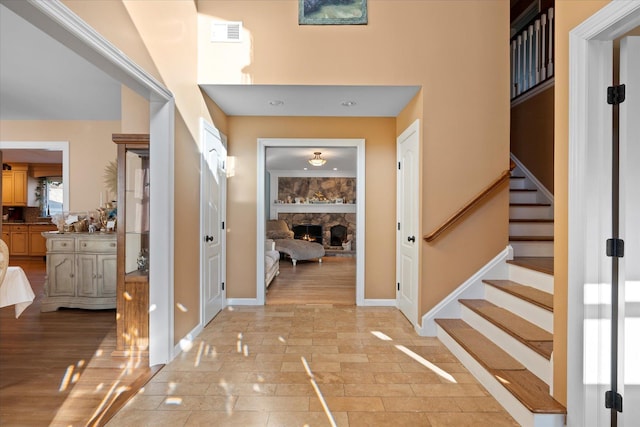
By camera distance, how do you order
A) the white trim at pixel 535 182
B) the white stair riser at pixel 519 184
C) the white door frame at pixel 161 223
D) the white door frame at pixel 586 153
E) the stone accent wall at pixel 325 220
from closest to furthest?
the white door frame at pixel 586 153 → the white door frame at pixel 161 223 → the white trim at pixel 535 182 → the white stair riser at pixel 519 184 → the stone accent wall at pixel 325 220

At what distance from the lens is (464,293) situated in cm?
340

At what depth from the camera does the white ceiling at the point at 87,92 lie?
2.95m


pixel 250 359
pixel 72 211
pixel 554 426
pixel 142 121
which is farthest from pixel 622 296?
pixel 72 211

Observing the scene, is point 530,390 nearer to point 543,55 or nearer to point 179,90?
point 179,90

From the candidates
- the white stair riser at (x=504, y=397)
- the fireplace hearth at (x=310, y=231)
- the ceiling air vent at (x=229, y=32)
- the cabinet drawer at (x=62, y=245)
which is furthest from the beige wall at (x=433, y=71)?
the fireplace hearth at (x=310, y=231)

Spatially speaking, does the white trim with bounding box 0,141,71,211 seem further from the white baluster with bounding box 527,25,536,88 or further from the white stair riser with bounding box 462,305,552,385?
the white baluster with bounding box 527,25,536,88

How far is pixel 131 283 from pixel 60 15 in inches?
81.3

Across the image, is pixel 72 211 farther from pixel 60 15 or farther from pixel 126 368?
pixel 60 15

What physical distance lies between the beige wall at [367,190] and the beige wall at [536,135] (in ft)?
6.03

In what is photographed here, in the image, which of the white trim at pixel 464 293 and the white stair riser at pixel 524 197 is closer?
the white trim at pixel 464 293

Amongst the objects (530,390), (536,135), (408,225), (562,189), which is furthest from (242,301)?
(536,135)

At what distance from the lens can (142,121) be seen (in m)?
3.03

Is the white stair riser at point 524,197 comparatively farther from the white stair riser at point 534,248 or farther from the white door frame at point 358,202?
the white door frame at point 358,202

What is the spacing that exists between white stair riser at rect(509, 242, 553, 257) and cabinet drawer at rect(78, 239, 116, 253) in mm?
4500
